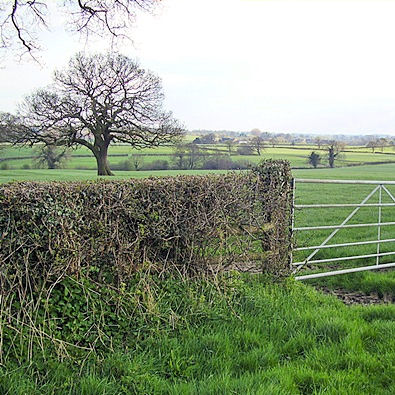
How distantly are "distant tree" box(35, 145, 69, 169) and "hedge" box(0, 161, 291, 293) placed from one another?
30.2 m

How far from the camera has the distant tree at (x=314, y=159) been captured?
3213 cm

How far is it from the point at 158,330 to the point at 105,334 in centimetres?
51

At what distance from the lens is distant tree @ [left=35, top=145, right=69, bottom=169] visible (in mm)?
32906

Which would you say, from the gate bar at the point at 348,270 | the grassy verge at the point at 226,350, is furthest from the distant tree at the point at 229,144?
the grassy verge at the point at 226,350

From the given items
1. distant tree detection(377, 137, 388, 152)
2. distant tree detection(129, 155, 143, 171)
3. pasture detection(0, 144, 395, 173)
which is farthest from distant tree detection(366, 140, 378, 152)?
distant tree detection(129, 155, 143, 171)

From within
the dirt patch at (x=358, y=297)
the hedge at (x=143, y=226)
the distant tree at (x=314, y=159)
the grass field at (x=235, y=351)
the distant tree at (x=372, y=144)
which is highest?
the distant tree at (x=372, y=144)

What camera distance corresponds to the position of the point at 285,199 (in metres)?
5.80

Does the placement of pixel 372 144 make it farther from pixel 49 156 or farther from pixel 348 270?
pixel 348 270

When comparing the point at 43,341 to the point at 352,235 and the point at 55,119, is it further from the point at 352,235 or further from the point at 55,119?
the point at 55,119

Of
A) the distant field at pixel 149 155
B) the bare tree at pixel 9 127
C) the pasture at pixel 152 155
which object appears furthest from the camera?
the bare tree at pixel 9 127

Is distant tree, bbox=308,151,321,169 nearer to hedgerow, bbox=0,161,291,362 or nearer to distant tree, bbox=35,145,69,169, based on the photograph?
distant tree, bbox=35,145,69,169

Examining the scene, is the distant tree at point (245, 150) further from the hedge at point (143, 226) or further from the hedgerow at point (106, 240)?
the hedgerow at point (106, 240)

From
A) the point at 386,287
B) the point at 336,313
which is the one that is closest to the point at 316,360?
A: the point at 336,313

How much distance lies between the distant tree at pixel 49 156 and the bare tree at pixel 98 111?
91 cm
